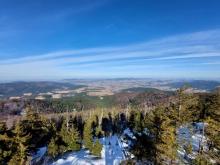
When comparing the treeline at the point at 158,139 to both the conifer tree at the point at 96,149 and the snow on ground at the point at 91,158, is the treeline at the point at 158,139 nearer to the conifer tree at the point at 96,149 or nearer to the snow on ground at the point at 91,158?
the conifer tree at the point at 96,149

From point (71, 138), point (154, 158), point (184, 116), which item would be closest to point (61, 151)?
point (71, 138)

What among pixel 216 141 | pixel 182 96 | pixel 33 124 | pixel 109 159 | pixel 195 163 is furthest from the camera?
pixel 33 124

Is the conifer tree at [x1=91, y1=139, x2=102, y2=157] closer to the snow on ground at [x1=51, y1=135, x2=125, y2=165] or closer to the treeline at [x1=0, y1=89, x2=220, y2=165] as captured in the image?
the treeline at [x1=0, y1=89, x2=220, y2=165]

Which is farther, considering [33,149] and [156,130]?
[33,149]

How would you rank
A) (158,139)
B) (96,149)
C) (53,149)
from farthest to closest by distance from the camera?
(53,149), (96,149), (158,139)

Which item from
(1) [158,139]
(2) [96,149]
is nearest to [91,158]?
(2) [96,149]

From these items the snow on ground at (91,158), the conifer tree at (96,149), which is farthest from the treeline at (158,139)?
the snow on ground at (91,158)

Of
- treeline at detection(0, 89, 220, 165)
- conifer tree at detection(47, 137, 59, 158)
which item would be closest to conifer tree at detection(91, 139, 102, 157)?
treeline at detection(0, 89, 220, 165)

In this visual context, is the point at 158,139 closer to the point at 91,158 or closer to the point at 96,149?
the point at 96,149

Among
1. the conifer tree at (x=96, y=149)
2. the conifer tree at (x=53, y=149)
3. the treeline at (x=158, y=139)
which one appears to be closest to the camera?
the treeline at (x=158, y=139)

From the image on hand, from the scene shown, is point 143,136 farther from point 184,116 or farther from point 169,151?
point 184,116

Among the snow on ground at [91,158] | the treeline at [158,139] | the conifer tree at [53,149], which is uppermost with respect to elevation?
the treeline at [158,139]
